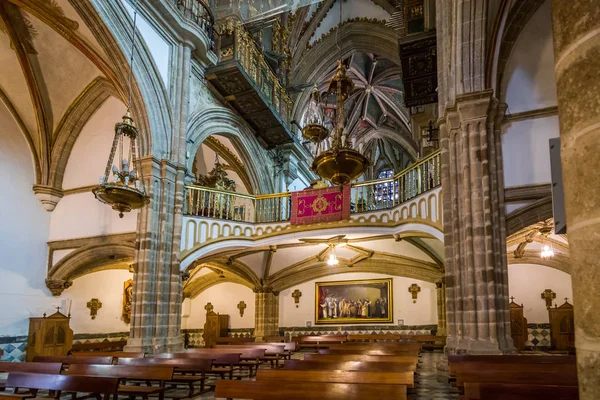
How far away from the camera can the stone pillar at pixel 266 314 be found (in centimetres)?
1761

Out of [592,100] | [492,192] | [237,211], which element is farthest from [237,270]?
[592,100]

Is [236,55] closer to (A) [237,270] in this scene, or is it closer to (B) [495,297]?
(A) [237,270]

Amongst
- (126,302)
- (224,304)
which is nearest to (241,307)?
(224,304)

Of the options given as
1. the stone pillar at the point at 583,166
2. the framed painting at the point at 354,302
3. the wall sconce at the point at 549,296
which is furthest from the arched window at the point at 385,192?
the stone pillar at the point at 583,166

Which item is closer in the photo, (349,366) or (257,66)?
(349,366)

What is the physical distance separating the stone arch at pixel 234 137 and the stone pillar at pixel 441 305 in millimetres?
7085

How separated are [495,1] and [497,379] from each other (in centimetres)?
687

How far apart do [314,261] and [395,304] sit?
3163 mm

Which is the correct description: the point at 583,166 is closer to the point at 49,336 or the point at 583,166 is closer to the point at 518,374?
the point at 518,374

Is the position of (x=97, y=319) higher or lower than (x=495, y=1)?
lower

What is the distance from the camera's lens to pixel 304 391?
4.52m

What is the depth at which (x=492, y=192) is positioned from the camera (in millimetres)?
8250

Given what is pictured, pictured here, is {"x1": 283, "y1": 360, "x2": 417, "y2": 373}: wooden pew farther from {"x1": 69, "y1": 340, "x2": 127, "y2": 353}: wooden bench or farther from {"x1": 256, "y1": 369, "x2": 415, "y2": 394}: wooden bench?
{"x1": 69, "y1": 340, "x2": 127, "y2": 353}: wooden bench

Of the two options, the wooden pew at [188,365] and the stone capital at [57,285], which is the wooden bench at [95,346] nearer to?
the stone capital at [57,285]
